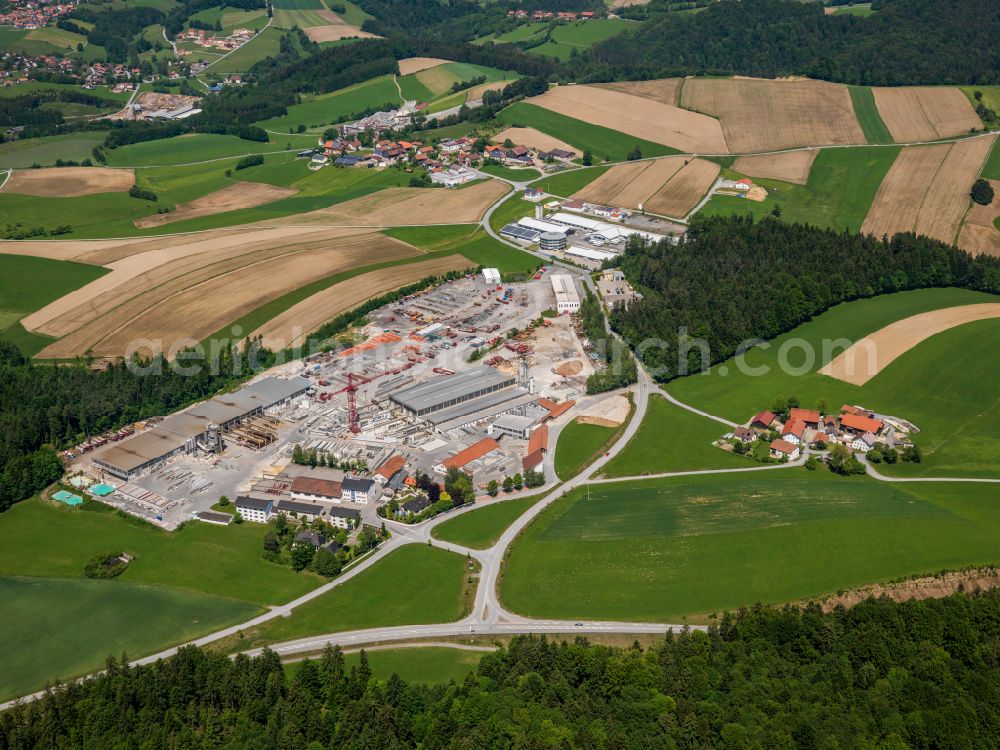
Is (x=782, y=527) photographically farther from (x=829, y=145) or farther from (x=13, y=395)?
(x=829, y=145)

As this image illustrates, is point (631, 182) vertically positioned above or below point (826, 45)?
below

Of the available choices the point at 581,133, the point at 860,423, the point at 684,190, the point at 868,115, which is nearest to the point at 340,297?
the point at 860,423

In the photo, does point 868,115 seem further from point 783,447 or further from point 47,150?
point 47,150

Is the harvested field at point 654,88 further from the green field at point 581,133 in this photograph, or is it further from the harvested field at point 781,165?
the harvested field at point 781,165

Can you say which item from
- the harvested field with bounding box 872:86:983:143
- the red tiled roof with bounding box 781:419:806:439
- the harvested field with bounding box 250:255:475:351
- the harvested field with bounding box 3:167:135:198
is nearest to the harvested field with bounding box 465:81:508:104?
the harvested field with bounding box 3:167:135:198

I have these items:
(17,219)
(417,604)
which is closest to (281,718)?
(417,604)

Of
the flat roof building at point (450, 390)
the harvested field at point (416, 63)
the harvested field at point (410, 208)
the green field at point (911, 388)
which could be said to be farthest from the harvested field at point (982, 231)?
the harvested field at point (416, 63)
